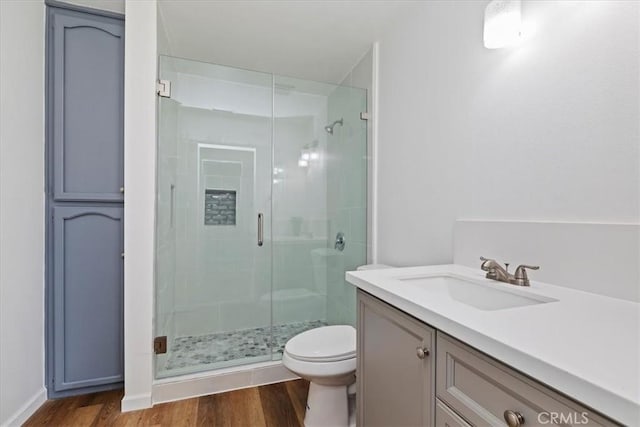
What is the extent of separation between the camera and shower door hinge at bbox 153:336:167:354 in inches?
68.3

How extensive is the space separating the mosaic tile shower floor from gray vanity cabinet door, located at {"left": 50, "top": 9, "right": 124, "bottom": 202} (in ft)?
3.69

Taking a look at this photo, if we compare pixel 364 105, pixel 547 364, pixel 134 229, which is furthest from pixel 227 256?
pixel 547 364

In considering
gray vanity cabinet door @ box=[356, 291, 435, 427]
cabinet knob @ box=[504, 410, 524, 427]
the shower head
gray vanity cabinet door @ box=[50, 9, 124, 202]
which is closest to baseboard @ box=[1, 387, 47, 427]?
gray vanity cabinet door @ box=[50, 9, 124, 202]

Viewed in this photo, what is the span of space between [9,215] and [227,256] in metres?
1.32

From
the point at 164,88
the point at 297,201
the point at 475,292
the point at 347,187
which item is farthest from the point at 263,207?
the point at 475,292

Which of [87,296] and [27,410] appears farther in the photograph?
[87,296]

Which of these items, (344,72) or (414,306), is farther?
(344,72)

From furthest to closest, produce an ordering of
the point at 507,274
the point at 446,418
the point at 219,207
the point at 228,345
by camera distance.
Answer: the point at 219,207, the point at 228,345, the point at 507,274, the point at 446,418

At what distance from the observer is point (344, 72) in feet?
8.59

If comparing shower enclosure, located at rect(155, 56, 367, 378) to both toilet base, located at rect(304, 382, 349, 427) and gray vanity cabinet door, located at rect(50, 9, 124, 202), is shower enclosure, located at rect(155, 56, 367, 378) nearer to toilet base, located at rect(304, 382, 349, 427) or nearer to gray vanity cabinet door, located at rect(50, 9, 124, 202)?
gray vanity cabinet door, located at rect(50, 9, 124, 202)

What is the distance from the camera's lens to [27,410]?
1.53m

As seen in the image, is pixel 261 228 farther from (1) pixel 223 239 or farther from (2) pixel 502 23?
(2) pixel 502 23

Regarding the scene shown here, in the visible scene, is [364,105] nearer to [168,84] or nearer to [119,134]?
[168,84]

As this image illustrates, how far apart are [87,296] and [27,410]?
591 millimetres
